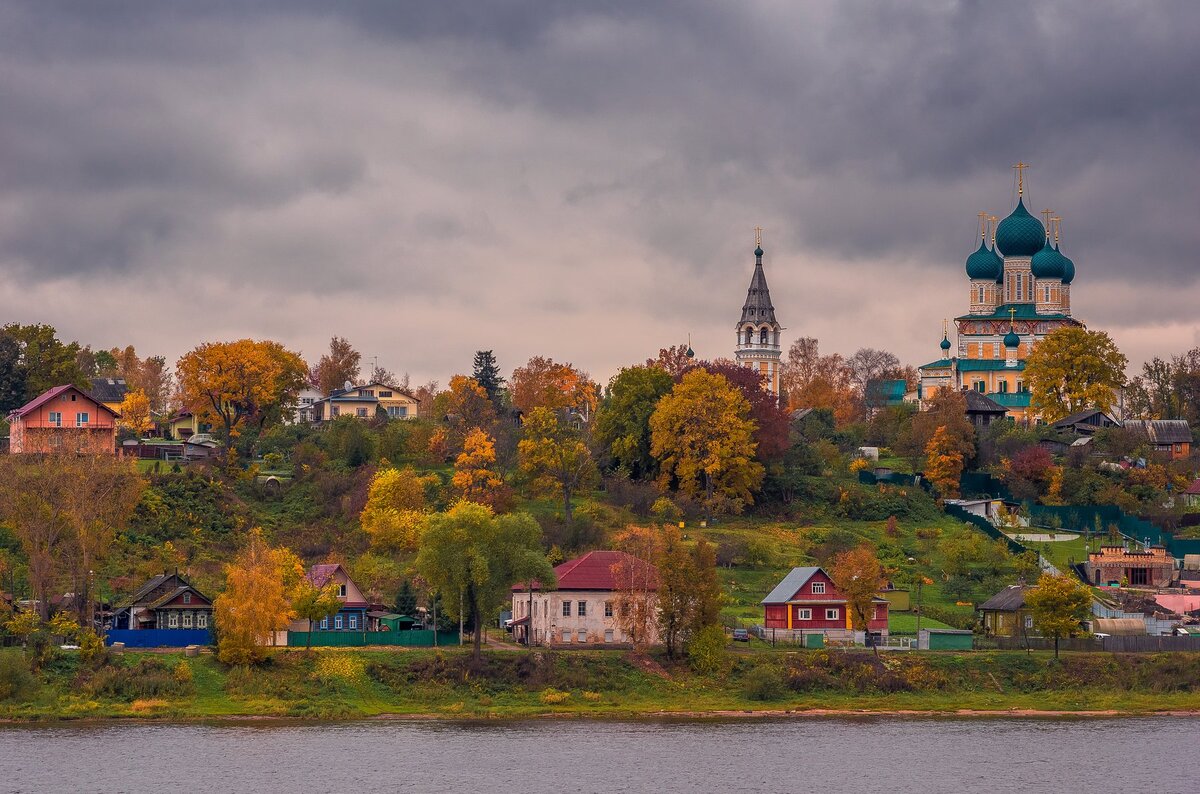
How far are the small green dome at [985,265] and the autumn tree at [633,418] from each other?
4557 centimetres

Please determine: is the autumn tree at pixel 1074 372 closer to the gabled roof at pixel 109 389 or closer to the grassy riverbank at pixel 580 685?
the grassy riverbank at pixel 580 685

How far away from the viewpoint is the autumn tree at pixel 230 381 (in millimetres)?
111625

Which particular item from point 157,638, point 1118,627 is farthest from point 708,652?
point 157,638

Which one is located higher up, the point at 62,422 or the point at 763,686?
the point at 62,422

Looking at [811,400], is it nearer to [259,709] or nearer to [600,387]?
[600,387]

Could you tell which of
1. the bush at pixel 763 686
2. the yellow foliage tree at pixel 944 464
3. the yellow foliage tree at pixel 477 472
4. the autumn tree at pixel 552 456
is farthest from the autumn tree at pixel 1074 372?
the bush at pixel 763 686

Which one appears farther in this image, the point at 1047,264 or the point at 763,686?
the point at 1047,264

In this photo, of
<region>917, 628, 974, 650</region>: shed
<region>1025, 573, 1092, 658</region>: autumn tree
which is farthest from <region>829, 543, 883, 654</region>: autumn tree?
<region>1025, 573, 1092, 658</region>: autumn tree

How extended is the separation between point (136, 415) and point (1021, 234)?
2636 inches

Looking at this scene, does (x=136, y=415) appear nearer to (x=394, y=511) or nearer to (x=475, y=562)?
(x=394, y=511)

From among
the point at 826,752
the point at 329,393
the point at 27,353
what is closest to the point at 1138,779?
the point at 826,752

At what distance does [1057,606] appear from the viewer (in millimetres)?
81438

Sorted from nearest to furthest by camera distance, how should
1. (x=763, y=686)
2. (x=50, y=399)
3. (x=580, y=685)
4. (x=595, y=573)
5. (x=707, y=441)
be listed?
1. (x=763, y=686)
2. (x=580, y=685)
3. (x=595, y=573)
4. (x=707, y=441)
5. (x=50, y=399)

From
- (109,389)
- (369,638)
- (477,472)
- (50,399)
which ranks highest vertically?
(109,389)
